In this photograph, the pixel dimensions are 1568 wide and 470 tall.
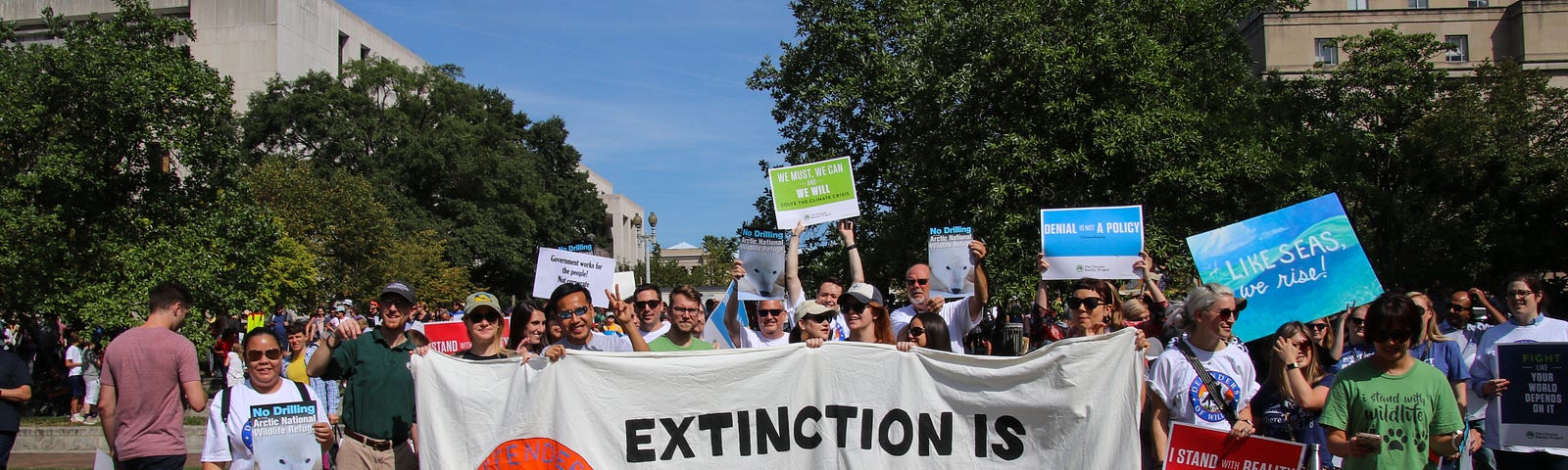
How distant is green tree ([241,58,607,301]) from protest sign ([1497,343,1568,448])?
142 feet

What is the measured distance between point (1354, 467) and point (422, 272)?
1648 inches

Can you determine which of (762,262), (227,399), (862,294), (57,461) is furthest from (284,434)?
(57,461)

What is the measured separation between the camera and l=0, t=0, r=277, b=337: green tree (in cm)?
1595

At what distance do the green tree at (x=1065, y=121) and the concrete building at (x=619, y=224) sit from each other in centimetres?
8485

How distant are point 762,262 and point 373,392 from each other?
4215 millimetres

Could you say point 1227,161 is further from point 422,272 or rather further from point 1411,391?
point 422,272

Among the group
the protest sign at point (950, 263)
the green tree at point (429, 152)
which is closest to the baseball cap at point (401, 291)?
the protest sign at point (950, 263)

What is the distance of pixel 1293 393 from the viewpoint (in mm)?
5266

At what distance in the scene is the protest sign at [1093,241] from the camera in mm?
8477

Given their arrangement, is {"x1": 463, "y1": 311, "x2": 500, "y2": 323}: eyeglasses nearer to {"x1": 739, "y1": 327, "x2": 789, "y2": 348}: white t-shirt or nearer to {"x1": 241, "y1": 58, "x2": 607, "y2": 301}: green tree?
{"x1": 739, "y1": 327, "x2": 789, "y2": 348}: white t-shirt

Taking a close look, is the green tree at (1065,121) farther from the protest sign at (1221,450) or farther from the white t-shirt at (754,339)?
the protest sign at (1221,450)

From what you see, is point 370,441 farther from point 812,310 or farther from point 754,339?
point 754,339

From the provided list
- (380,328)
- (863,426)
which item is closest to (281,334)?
(380,328)

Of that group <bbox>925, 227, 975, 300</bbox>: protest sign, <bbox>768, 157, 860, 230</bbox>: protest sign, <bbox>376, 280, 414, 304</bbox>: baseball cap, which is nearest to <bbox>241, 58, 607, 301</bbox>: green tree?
<bbox>768, 157, 860, 230</bbox>: protest sign
